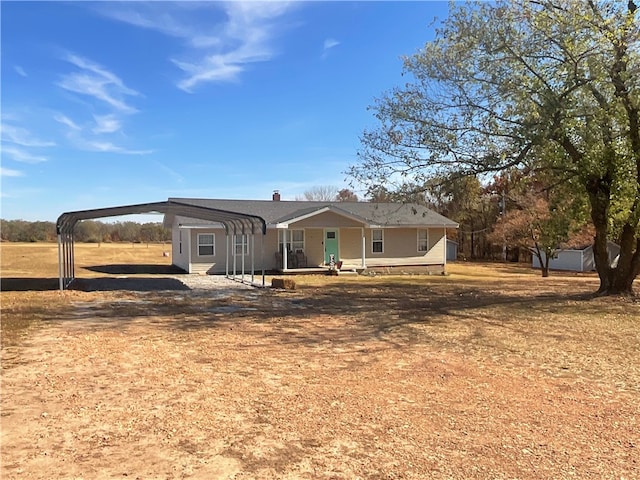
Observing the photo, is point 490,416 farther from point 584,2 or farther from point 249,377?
point 584,2

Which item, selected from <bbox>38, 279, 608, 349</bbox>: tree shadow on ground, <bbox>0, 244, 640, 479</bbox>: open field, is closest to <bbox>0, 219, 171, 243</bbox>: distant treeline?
<bbox>38, 279, 608, 349</bbox>: tree shadow on ground

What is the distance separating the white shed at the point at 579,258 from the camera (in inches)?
1368

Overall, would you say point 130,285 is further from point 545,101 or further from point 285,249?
point 545,101

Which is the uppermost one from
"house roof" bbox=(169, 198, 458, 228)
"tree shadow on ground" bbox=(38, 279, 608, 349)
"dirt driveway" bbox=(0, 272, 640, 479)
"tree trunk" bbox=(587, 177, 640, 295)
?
"house roof" bbox=(169, 198, 458, 228)

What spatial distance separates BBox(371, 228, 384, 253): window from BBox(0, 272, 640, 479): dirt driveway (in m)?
15.8

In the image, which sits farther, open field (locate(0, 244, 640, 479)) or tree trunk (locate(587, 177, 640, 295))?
tree trunk (locate(587, 177, 640, 295))

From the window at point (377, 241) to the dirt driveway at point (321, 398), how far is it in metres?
15.8

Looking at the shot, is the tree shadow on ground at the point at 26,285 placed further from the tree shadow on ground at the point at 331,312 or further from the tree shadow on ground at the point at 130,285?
the tree shadow on ground at the point at 331,312

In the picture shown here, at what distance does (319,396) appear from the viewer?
5.10 metres

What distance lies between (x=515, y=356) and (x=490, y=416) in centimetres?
265

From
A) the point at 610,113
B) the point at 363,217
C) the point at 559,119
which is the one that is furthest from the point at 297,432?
the point at 363,217

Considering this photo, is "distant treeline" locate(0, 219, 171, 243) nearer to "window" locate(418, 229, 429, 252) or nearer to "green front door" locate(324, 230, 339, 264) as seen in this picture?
"green front door" locate(324, 230, 339, 264)

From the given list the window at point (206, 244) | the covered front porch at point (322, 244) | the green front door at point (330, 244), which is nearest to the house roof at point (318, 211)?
the covered front porch at point (322, 244)

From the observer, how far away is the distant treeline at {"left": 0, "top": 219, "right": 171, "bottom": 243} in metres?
50.5
